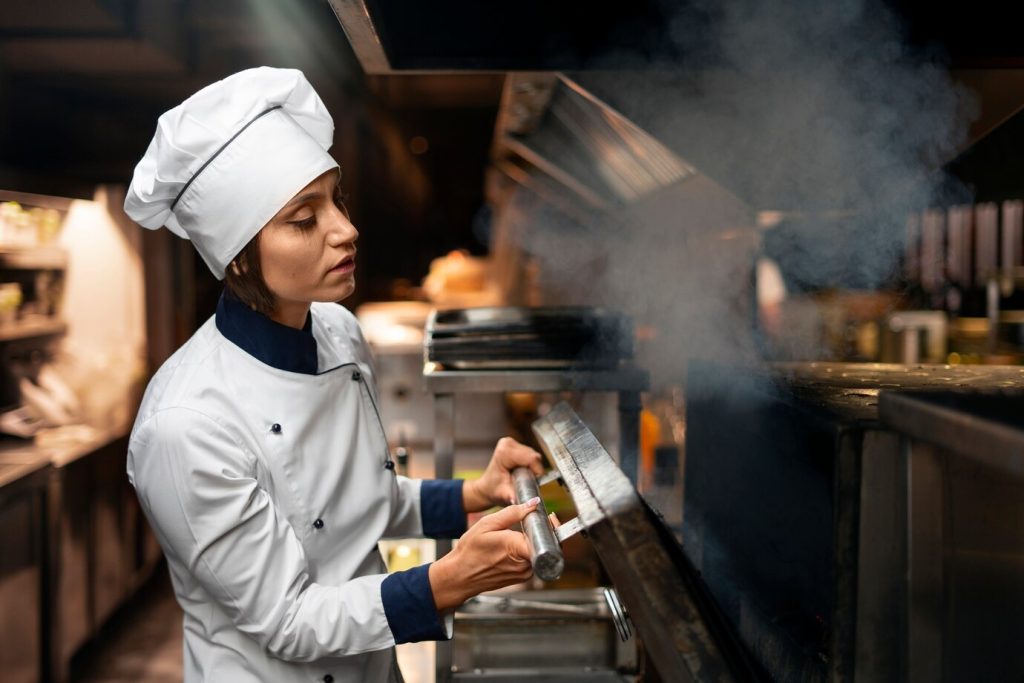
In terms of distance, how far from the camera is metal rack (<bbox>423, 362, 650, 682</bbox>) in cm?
182

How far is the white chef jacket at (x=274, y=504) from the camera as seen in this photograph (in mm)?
1261

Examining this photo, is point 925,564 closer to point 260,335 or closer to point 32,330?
point 260,335

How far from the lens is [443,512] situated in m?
1.74

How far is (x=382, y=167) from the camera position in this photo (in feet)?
31.8

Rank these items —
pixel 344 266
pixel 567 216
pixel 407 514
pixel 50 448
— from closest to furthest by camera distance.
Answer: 1. pixel 344 266
2. pixel 407 514
3. pixel 50 448
4. pixel 567 216

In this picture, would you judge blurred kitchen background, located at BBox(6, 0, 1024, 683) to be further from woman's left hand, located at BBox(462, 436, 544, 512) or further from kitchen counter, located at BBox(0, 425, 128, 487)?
woman's left hand, located at BBox(462, 436, 544, 512)

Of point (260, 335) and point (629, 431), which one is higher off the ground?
point (260, 335)

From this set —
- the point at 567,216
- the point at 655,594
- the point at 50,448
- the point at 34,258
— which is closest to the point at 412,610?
the point at 655,594

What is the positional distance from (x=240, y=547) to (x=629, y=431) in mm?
980

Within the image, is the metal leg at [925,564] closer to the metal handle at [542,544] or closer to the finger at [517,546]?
the metal handle at [542,544]

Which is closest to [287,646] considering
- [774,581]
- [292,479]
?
[292,479]

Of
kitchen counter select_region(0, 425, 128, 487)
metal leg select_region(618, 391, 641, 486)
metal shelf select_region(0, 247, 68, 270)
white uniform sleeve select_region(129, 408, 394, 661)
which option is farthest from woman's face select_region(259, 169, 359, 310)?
metal shelf select_region(0, 247, 68, 270)

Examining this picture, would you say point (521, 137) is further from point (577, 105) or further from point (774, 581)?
point (774, 581)

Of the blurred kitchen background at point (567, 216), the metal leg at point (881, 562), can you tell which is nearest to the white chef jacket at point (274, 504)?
the blurred kitchen background at point (567, 216)
